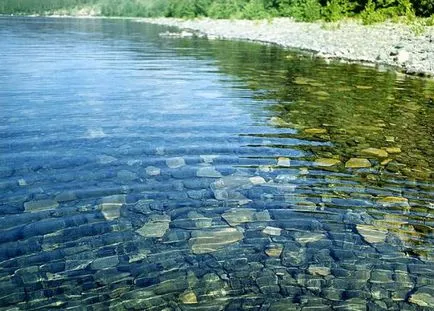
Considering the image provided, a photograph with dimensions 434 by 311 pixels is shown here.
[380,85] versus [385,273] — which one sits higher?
[380,85]

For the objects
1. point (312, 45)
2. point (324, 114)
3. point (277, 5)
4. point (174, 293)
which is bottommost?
point (174, 293)

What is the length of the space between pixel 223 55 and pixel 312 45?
7.99 metres

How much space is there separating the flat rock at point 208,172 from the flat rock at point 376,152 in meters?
3.28

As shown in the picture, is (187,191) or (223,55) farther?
(223,55)

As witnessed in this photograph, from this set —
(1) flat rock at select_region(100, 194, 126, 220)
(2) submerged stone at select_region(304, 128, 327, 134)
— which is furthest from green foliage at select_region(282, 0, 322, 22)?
(1) flat rock at select_region(100, 194, 126, 220)

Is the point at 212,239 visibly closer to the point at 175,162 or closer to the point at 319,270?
the point at 319,270

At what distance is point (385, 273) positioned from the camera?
15.4 ft

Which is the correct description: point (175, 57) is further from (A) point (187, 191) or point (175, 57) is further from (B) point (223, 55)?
(A) point (187, 191)

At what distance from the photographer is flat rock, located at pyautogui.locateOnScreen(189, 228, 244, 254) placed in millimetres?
5105

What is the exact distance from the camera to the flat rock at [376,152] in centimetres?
855

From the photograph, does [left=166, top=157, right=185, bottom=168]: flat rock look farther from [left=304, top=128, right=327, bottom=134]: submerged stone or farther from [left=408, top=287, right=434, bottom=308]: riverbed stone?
[left=408, top=287, right=434, bottom=308]: riverbed stone

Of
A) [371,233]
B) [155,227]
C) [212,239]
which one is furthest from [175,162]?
[371,233]

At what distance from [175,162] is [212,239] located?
273cm

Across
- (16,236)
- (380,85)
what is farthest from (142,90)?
(16,236)
